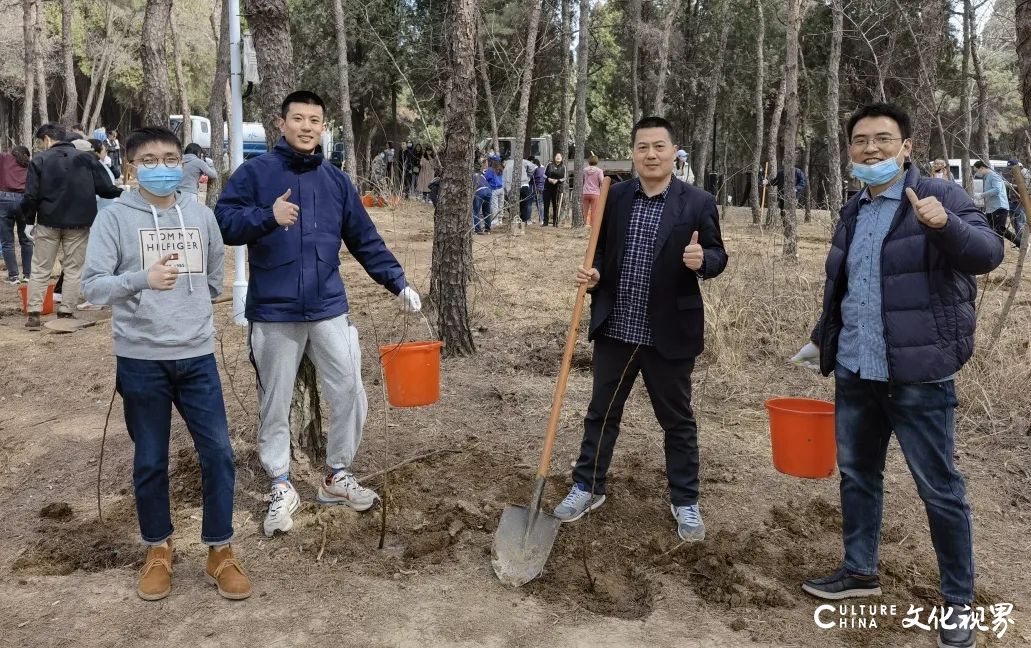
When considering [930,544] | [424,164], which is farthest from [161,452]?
[424,164]

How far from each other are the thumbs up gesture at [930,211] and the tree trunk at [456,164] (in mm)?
3912

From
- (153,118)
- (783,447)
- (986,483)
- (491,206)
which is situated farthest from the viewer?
(491,206)

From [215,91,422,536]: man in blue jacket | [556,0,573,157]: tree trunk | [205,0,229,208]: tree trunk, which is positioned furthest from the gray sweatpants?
[556,0,573,157]: tree trunk

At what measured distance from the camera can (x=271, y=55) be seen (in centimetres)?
454

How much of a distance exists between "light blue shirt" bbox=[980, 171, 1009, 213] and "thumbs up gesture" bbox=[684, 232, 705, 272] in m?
11.8

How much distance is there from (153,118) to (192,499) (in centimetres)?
880

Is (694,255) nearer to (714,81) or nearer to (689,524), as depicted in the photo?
(689,524)

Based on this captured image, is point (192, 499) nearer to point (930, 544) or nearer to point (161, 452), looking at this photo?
point (161, 452)

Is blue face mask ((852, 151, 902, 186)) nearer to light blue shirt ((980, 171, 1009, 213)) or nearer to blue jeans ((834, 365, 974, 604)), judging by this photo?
blue jeans ((834, 365, 974, 604))

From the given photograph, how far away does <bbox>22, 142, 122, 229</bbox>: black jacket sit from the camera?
7.63 meters

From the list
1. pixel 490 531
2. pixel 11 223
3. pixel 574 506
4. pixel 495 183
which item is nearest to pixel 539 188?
pixel 495 183

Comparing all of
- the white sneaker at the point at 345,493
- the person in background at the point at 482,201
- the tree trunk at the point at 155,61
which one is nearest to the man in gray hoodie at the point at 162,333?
the white sneaker at the point at 345,493

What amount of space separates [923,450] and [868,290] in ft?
1.88

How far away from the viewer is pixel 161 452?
10.1 feet
